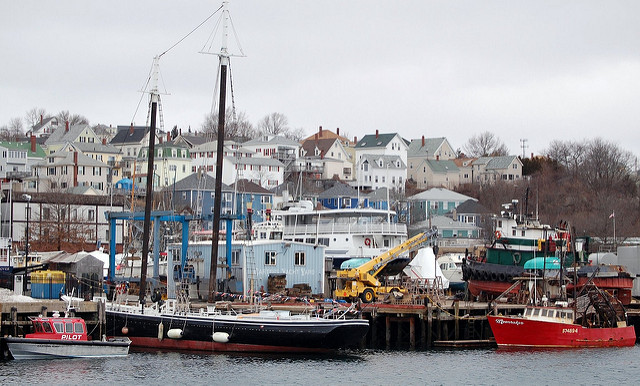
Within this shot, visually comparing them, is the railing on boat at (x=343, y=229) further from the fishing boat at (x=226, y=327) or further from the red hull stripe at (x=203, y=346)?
the red hull stripe at (x=203, y=346)

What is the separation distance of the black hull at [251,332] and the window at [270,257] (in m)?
12.1

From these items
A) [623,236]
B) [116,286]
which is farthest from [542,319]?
[623,236]

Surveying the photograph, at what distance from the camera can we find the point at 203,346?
162 ft

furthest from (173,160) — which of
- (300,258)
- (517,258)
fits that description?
(300,258)

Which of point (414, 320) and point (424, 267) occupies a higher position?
point (424, 267)

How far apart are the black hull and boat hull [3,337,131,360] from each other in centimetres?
286

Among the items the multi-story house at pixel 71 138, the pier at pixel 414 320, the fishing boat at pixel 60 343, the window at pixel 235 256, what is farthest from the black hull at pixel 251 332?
the multi-story house at pixel 71 138

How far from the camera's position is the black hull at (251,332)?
47562 mm

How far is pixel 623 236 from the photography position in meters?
111

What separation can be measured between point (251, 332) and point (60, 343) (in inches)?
316

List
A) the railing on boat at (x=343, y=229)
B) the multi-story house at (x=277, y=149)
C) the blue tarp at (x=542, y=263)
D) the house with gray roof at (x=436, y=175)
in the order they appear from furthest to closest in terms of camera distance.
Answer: the house with gray roof at (x=436, y=175) → the multi-story house at (x=277, y=149) → the railing on boat at (x=343, y=229) → the blue tarp at (x=542, y=263)

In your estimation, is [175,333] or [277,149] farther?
[277,149]

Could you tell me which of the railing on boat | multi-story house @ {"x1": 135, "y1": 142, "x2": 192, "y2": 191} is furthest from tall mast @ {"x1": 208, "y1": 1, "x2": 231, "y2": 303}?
multi-story house @ {"x1": 135, "y1": 142, "x2": 192, "y2": 191}

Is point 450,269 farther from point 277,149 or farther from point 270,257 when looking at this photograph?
point 277,149
